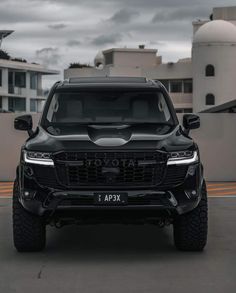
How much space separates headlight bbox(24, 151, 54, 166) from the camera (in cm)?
743

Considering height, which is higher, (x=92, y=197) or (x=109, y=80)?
(x=109, y=80)

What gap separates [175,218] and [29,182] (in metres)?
1.67

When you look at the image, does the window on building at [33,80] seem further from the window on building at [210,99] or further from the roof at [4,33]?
the window on building at [210,99]

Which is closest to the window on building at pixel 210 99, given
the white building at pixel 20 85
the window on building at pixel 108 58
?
the window on building at pixel 108 58

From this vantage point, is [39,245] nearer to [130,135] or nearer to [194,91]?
[130,135]

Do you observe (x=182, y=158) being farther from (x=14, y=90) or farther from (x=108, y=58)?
(x=108, y=58)

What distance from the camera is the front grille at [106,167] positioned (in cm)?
741

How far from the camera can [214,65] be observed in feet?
195

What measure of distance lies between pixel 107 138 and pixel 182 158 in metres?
0.85

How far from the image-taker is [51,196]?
7.38 meters

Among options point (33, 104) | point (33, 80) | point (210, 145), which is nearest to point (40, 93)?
point (33, 80)

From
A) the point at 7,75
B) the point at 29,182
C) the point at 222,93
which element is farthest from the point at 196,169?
the point at 7,75

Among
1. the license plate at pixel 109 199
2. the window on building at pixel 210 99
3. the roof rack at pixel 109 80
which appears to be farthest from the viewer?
the window on building at pixel 210 99

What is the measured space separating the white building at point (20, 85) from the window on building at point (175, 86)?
54.7 feet
